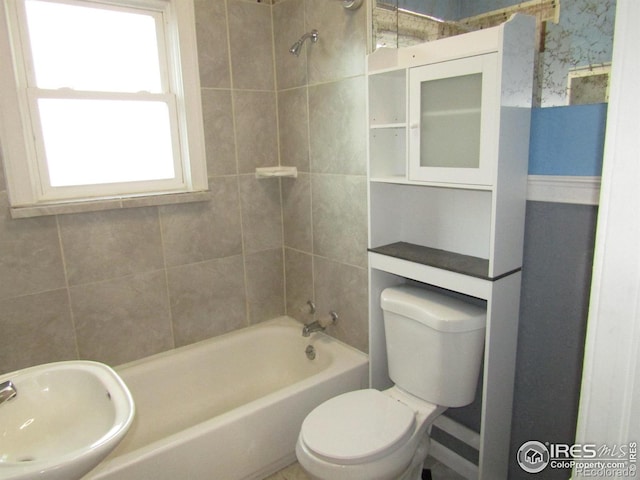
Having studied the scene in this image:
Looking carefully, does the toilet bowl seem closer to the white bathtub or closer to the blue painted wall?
the white bathtub

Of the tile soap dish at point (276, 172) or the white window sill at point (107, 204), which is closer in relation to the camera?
the white window sill at point (107, 204)

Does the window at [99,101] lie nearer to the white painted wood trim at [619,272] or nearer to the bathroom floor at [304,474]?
the bathroom floor at [304,474]

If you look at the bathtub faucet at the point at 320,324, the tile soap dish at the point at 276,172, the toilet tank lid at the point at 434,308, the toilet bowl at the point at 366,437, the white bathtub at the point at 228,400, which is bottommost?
the white bathtub at the point at 228,400

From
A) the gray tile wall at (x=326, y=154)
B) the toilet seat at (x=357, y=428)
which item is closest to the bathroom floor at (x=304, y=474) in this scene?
the toilet seat at (x=357, y=428)

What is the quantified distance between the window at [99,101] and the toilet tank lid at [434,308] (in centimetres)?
114

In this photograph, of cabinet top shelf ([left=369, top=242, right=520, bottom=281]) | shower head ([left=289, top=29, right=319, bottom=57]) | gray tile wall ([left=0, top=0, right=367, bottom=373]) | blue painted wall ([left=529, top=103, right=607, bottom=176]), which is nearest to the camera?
blue painted wall ([left=529, top=103, right=607, bottom=176])

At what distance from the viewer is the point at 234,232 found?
2398 millimetres

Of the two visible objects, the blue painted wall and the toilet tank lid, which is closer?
the blue painted wall

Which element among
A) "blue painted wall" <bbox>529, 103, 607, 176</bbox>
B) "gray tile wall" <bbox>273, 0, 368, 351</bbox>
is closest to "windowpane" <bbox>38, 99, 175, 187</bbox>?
"gray tile wall" <bbox>273, 0, 368, 351</bbox>

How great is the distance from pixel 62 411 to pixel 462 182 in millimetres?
1441

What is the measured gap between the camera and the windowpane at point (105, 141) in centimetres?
191

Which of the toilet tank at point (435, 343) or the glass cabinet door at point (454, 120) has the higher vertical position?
the glass cabinet door at point (454, 120)

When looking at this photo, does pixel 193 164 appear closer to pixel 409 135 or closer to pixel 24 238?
pixel 24 238

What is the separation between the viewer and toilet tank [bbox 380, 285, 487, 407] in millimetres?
1580
